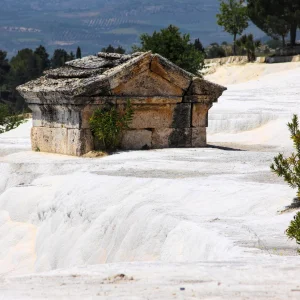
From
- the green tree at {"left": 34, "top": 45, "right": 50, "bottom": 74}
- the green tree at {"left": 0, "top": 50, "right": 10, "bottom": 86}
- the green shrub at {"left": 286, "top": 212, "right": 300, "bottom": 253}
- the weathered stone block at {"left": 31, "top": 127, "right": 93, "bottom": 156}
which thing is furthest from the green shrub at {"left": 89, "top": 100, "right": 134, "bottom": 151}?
the green tree at {"left": 0, "top": 50, "right": 10, "bottom": 86}

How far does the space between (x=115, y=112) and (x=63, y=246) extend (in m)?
5.37

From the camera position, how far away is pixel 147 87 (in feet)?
54.3

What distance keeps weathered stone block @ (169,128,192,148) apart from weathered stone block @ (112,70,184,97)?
2.23 feet

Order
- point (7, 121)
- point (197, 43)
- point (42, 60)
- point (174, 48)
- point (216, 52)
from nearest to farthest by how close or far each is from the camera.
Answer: point (7, 121), point (174, 48), point (197, 43), point (216, 52), point (42, 60)

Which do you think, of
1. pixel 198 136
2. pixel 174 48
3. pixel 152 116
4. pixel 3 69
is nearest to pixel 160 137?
pixel 152 116

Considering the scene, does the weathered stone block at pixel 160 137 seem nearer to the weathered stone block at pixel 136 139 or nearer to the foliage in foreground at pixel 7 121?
the weathered stone block at pixel 136 139

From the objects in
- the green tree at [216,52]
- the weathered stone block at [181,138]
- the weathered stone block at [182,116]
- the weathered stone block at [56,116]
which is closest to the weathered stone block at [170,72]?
the weathered stone block at [182,116]

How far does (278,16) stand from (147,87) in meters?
50.7

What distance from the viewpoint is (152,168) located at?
43.2 feet

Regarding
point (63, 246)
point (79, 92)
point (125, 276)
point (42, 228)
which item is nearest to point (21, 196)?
point (42, 228)

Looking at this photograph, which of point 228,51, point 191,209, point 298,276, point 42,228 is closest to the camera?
point 298,276

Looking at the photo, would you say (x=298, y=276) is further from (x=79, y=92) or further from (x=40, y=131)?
(x=40, y=131)

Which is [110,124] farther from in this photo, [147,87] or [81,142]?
Answer: [147,87]

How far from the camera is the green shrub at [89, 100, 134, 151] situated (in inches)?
622
